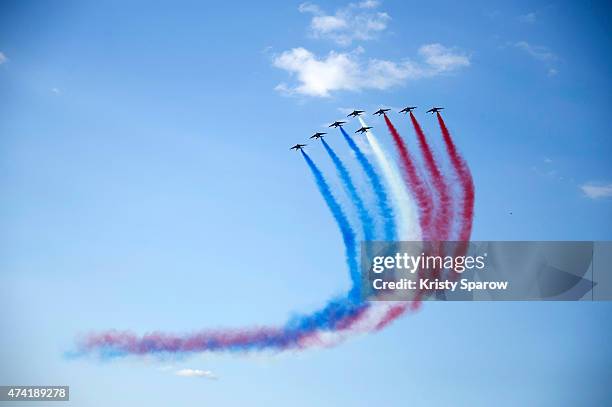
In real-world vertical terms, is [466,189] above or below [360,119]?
below

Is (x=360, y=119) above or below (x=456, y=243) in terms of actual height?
above

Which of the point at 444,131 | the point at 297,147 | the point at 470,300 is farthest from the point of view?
the point at 297,147

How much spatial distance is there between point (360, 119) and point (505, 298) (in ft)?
118

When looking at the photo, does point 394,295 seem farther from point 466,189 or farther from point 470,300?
point 466,189

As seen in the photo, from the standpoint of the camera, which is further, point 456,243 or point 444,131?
point 444,131

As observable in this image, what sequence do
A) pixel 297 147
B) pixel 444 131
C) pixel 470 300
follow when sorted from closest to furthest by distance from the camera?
pixel 470 300, pixel 444 131, pixel 297 147

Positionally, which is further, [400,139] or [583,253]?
[400,139]

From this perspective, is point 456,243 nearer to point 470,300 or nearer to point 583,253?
point 470,300

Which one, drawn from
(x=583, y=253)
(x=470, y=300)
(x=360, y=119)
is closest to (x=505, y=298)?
(x=470, y=300)

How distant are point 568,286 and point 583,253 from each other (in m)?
4.60

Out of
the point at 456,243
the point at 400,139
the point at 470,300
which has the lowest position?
the point at 470,300

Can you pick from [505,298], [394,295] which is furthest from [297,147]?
[505,298]

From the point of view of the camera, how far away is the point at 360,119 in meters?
124

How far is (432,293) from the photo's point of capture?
10531cm
